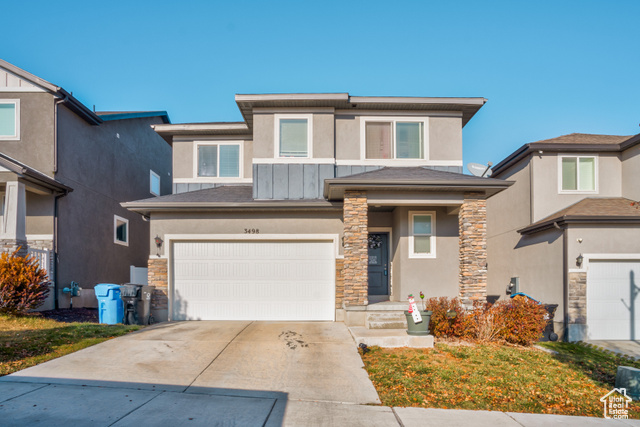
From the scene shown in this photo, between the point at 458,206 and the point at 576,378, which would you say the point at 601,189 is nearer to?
the point at 458,206

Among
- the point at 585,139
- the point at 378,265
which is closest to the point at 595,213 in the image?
the point at 585,139

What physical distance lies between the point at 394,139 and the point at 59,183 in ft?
30.6

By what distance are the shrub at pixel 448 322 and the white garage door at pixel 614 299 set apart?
4345mm

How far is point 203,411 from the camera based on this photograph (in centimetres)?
554

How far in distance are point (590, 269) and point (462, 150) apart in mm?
4491

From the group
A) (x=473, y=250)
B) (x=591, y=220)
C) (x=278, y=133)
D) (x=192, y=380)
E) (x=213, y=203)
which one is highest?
(x=278, y=133)

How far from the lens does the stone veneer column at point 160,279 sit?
11688 mm

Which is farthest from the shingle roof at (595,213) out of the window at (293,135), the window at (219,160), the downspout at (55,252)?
the downspout at (55,252)

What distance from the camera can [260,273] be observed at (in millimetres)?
11875

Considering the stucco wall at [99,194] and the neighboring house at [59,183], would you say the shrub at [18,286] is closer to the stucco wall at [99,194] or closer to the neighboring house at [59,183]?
the neighboring house at [59,183]

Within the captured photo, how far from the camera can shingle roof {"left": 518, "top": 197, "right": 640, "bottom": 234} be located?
469 inches

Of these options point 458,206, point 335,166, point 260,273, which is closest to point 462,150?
point 458,206

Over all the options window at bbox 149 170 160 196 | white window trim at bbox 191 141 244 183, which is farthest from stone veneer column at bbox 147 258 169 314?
window at bbox 149 170 160 196

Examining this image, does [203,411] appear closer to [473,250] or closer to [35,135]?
[473,250]
